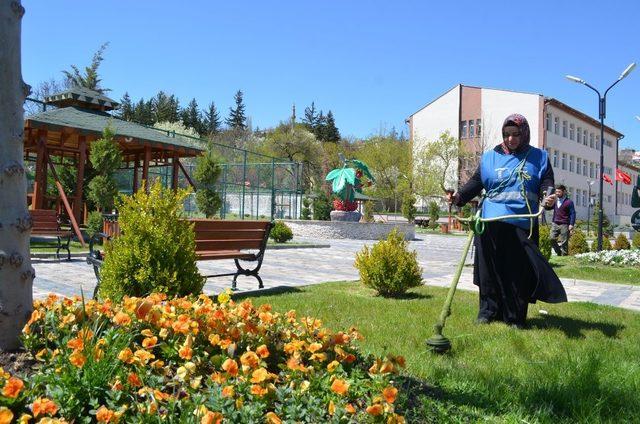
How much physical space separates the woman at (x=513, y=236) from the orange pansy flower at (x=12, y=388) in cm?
390

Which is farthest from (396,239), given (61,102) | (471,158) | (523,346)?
(471,158)

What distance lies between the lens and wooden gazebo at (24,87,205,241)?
15664 millimetres

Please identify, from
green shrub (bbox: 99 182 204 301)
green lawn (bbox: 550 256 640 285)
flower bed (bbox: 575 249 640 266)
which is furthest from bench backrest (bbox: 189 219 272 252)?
flower bed (bbox: 575 249 640 266)

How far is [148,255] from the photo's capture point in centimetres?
443

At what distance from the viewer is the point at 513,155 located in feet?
16.2

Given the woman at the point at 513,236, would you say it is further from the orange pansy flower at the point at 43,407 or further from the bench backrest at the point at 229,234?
the orange pansy flower at the point at 43,407

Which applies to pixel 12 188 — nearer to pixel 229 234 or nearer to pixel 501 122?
pixel 229 234

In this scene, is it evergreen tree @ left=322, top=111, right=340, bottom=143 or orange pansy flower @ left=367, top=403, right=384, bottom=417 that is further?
evergreen tree @ left=322, top=111, right=340, bottom=143

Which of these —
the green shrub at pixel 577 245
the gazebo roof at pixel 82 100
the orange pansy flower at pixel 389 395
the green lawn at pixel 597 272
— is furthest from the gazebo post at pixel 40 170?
the orange pansy flower at pixel 389 395

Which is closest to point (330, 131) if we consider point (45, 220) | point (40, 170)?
point (40, 170)

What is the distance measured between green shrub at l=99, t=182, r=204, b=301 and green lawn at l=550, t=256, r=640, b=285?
27.1 feet

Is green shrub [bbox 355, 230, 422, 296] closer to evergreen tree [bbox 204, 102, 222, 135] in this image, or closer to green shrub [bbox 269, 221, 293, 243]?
green shrub [bbox 269, 221, 293, 243]

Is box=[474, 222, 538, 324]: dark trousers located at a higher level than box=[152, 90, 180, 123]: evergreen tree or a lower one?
lower

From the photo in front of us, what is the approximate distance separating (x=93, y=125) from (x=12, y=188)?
1593cm
